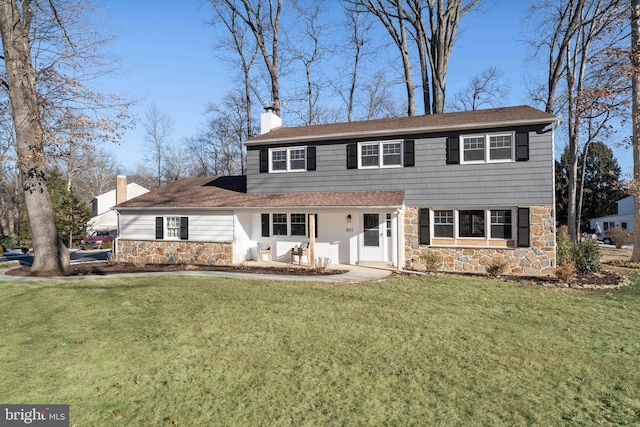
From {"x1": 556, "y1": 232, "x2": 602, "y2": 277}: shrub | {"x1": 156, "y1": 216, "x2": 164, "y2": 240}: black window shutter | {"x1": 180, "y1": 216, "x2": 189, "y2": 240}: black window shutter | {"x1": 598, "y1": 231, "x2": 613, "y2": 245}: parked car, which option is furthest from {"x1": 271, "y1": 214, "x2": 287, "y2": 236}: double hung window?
{"x1": 598, "y1": 231, "x2": 613, "y2": 245}: parked car

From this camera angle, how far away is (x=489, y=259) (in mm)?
13367

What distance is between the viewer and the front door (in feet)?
47.9

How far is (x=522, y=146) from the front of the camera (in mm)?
13000

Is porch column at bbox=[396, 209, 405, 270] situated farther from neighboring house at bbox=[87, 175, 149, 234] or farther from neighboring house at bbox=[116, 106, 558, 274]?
neighboring house at bbox=[87, 175, 149, 234]

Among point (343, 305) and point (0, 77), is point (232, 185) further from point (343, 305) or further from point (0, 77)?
point (343, 305)

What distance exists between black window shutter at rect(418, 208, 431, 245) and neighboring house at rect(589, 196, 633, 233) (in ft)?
111

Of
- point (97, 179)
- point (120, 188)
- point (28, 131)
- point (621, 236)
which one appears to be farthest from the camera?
point (97, 179)

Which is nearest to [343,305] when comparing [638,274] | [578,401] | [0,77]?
[578,401]

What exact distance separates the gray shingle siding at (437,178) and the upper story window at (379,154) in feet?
0.91

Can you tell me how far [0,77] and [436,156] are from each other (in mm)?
15951

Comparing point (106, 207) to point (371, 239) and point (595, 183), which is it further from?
point (595, 183)

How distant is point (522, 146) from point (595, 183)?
31.7 meters

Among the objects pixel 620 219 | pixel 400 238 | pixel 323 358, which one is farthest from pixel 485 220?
pixel 620 219

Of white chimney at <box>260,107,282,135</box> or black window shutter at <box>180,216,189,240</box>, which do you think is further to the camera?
white chimney at <box>260,107,282,135</box>
